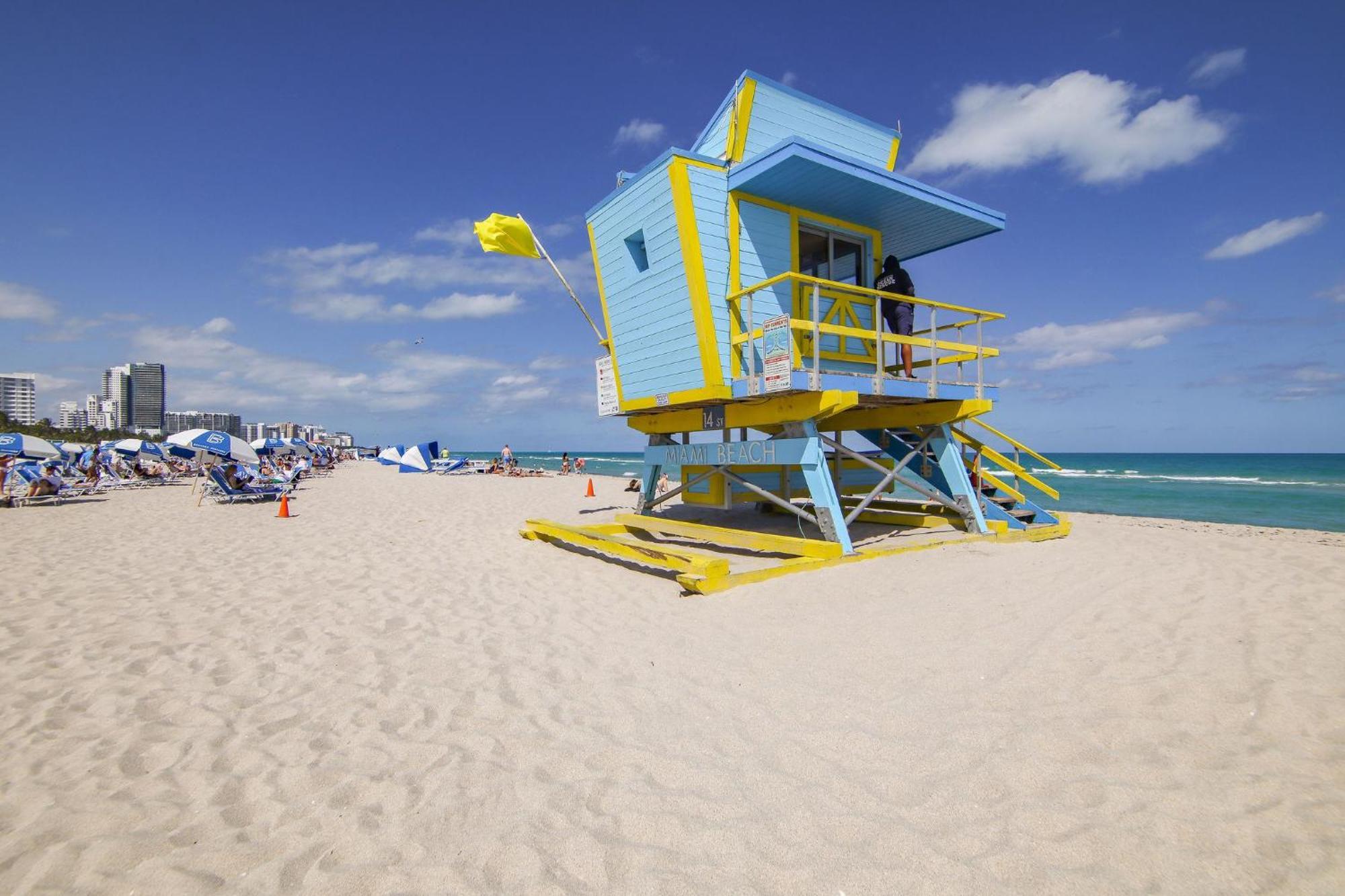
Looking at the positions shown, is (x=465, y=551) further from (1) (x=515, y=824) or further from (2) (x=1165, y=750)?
(2) (x=1165, y=750)

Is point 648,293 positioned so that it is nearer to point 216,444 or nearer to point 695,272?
point 695,272

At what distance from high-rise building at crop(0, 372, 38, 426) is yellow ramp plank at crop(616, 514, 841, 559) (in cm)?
23711

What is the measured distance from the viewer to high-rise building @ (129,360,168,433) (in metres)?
185

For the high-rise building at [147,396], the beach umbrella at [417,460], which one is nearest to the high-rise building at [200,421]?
the high-rise building at [147,396]

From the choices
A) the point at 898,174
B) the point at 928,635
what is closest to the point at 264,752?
the point at 928,635

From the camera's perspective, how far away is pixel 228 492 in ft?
62.6

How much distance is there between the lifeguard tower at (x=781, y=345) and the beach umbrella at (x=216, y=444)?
49.4ft

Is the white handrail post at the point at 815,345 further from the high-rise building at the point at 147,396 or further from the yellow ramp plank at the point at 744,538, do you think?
the high-rise building at the point at 147,396

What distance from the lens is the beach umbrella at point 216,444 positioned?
1912 cm

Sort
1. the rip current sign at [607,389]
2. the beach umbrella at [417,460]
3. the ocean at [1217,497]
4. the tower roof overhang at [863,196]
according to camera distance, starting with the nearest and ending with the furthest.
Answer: the tower roof overhang at [863,196] → the rip current sign at [607,389] → the ocean at [1217,497] → the beach umbrella at [417,460]

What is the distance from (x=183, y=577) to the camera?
316 inches

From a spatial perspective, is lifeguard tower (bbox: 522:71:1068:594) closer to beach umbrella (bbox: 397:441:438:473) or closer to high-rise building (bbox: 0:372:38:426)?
beach umbrella (bbox: 397:441:438:473)

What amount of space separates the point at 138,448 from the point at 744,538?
3580 centimetres

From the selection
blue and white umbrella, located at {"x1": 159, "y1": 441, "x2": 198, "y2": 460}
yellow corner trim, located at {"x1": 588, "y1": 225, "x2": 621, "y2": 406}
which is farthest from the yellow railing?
blue and white umbrella, located at {"x1": 159, "y1": 441, "x2": 198, "y2": 460}
